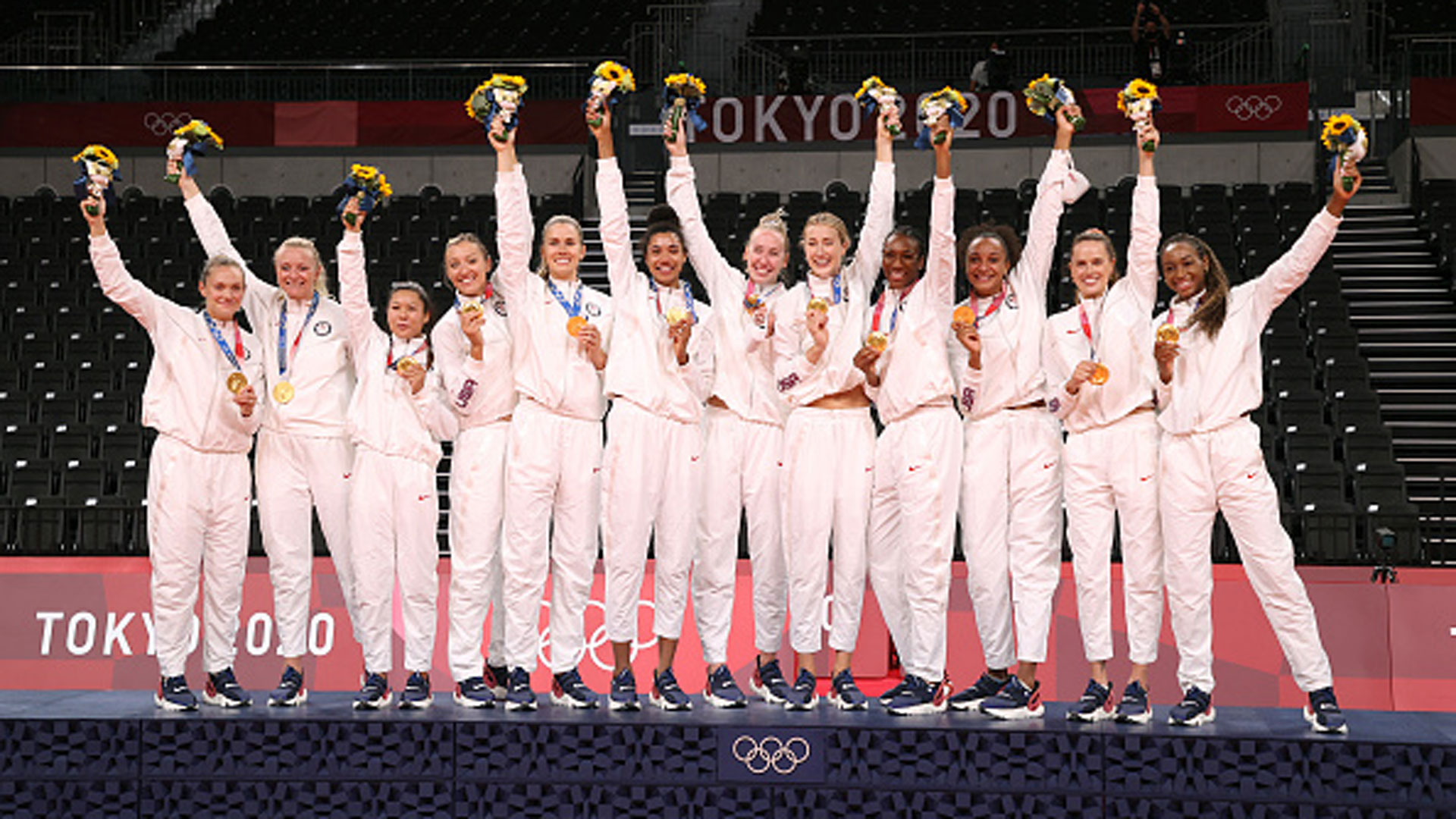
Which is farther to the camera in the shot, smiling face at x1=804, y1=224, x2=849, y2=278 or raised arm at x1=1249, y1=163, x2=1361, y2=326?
smiling face at x1=804, y1=224, x2=849, y2=278

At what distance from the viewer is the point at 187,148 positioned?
273 inches

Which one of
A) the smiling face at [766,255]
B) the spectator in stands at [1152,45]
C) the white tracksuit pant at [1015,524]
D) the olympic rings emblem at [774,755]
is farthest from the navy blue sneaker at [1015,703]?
the spectator in stands at [1152,45]

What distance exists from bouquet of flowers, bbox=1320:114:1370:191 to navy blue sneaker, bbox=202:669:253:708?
16.4ft

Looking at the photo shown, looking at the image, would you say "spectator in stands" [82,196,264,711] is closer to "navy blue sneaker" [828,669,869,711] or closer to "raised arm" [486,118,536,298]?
"raised arm" [486,118,536,298]

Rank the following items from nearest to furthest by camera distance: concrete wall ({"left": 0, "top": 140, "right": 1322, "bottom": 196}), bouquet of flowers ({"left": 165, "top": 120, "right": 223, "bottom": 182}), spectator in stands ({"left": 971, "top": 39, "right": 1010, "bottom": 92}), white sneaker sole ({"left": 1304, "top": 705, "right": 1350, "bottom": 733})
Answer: white sneaker sole ({"left": 1304, "top": 705, "right": 1350, "bottom": 733})
bouquet of flowers ({"left": 165, "top": 120, "right": 223, "bottom": 182})
concrete wall ({"left": 0, "top": 140, "right": 1322, "bottom": 196})
spectator in stands ({"left": 971, "top": 39, "right": 1010, "bottom": 92})

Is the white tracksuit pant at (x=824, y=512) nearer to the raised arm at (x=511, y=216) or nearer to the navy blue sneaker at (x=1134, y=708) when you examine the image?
the navy blue sneaker at (x=1134, y=708)

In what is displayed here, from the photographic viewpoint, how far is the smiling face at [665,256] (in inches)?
259

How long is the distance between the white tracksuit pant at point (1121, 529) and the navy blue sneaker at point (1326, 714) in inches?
24.6

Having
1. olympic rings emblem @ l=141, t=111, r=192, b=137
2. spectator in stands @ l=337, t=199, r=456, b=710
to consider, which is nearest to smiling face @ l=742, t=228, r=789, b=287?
spectator in stands @ l=337, t=199, r=456, b=710

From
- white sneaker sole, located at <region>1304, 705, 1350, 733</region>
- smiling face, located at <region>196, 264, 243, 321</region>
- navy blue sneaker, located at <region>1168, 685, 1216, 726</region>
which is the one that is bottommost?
white sneaker sole, located at <region>1304, 705, 1350, 733</region>

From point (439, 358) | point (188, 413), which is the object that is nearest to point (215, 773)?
point (188, 413)

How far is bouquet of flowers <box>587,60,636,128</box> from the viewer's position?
6426mm

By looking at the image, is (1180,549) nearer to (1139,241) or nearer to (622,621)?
(1139,241)

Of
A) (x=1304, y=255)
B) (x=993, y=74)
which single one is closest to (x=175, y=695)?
(x=1304, y=255)
